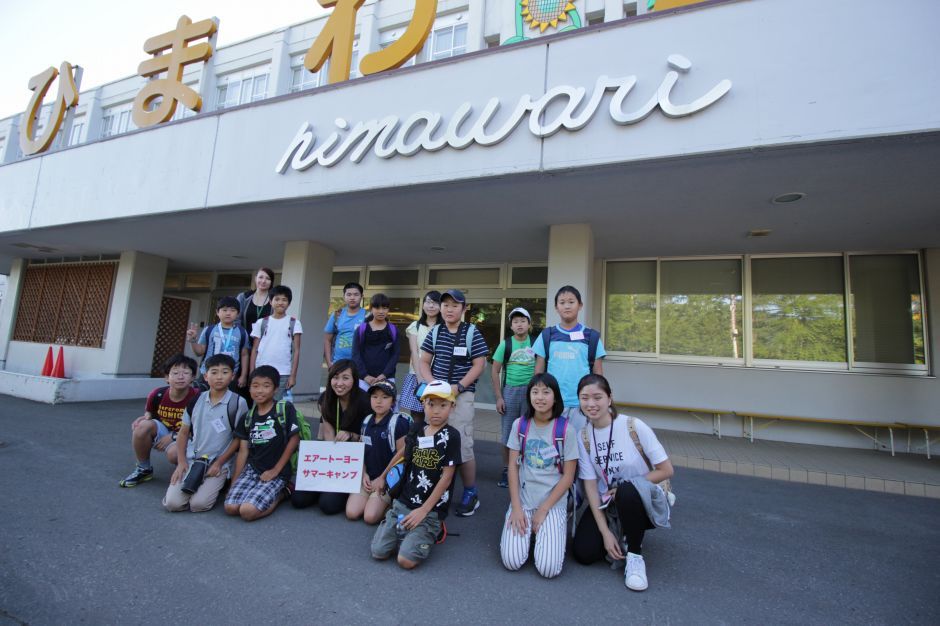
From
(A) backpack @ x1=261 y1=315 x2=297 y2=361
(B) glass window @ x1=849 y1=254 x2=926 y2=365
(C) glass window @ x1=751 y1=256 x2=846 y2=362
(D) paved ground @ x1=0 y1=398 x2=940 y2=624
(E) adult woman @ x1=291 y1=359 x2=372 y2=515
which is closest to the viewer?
(D) paved ground @ x1=0 y1=398 x2=940 y2=624

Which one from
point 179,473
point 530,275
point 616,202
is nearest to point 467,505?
point 179,473

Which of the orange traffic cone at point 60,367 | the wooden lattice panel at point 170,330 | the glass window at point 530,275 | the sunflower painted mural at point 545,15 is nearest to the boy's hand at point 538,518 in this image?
the glass window at point 530,275

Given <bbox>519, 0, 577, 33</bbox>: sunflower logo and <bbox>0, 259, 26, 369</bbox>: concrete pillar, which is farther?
<bbox>0, 259, 26, 369</bbox>: concrete pillar

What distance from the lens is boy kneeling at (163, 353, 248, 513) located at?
3.27m

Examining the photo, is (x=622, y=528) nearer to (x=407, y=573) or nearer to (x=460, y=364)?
(x=407, y=573)

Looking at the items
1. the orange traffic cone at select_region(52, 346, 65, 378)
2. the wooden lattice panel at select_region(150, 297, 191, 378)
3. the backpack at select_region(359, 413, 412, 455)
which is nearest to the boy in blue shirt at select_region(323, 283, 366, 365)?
the backpack at select_region(359, 413, 412, 455)

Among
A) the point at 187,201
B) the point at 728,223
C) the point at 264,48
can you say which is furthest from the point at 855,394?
the point at 264,48

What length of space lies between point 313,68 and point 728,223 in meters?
6.41

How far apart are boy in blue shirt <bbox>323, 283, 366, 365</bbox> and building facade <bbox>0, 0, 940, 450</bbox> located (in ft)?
4.95

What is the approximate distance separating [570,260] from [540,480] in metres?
3.93

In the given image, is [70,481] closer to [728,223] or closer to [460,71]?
[460,71]

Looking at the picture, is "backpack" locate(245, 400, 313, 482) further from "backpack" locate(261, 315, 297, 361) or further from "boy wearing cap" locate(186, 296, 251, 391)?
"backpack" locate(261, 315, 297, 361)

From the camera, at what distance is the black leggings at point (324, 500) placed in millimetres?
3291

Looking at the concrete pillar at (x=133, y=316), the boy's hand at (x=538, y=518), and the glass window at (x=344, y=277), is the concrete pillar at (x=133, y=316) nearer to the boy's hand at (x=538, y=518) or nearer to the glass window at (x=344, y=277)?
the glass window at (x=344, y=277)
